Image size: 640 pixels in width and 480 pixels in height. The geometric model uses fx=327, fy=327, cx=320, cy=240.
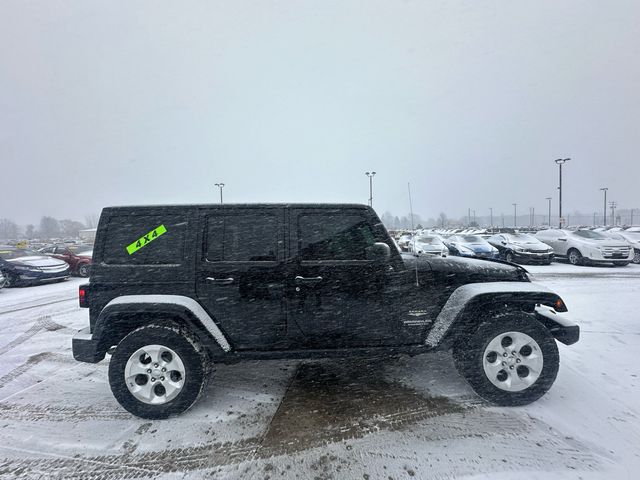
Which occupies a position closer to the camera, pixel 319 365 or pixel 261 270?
pixel 261 270

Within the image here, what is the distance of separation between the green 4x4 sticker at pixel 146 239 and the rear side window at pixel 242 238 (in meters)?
0.47

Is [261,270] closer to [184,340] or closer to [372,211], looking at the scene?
[184,340]

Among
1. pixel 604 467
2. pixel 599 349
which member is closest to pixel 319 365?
pixel 604 467

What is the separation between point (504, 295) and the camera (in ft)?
10.3

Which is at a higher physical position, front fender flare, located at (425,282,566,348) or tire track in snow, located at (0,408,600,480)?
front fender flare, located at (425,282,566,348)

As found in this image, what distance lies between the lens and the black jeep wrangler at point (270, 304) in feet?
9.84

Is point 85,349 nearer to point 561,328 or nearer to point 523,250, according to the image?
point 561,328

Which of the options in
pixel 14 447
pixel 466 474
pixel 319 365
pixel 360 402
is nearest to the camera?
pixel 466 474

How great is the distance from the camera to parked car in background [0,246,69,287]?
11.1 metres

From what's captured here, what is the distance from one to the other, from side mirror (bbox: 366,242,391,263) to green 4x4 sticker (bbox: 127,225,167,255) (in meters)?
1.99

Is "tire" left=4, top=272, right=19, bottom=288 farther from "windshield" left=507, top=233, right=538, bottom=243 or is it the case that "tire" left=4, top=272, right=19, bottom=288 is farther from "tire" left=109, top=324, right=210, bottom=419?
"windshield" left=507, top=233, right=538, bottom=243

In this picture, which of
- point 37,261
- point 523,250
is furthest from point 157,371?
point 523,250

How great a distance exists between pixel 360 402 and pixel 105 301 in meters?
2.61

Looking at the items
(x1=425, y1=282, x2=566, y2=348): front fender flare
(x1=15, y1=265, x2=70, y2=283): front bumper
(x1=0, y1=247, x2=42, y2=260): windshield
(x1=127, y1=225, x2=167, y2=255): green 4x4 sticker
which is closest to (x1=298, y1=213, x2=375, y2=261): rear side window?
(x1=425, y1=282, x2=566, y2=348): front fender flare
